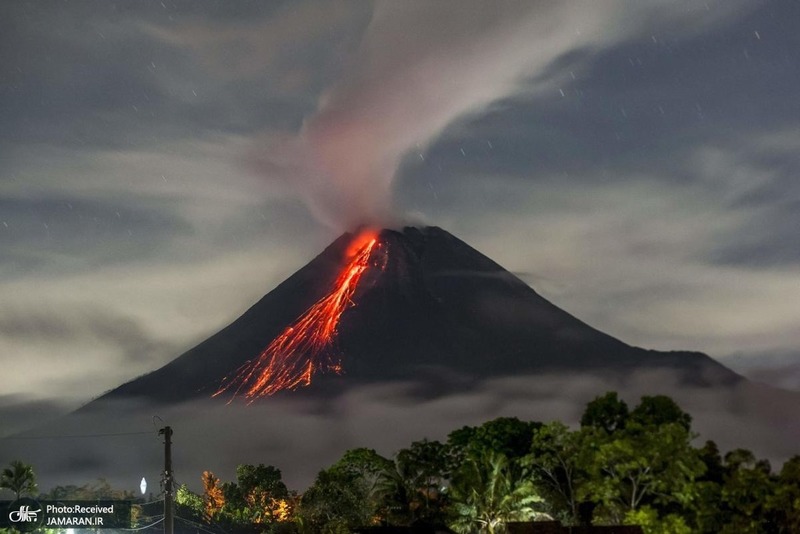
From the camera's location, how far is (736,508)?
Result: 50.0m

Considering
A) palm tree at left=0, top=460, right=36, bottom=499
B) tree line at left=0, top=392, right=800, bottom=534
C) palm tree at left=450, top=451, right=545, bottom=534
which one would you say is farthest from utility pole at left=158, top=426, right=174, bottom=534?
palm tree at left=0, top=460, right=36, bottom=499

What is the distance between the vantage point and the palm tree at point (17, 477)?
80375mm

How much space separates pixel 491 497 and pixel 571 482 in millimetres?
4108

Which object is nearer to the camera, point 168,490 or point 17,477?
point 168,490

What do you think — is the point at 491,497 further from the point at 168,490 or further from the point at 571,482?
the point at 168,490

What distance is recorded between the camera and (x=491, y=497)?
60438 mm

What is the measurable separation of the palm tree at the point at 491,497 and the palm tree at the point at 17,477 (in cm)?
3218

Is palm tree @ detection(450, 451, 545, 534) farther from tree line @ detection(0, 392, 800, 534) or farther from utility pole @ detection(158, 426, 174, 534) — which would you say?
utility pole @ detection(158, 426, 174, 534)

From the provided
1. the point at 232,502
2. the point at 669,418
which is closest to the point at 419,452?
the point at 669,418

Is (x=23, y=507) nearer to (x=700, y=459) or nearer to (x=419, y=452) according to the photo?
(x=419, y=452)

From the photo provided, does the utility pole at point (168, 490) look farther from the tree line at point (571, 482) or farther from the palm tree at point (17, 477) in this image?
the palm tree at point (17, 477)

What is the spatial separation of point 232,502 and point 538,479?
53573mm

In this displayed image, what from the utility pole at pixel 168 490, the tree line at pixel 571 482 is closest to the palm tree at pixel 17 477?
the tree line at pixel 571 482

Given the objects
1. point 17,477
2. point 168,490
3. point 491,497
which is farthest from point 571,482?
point 17,477
